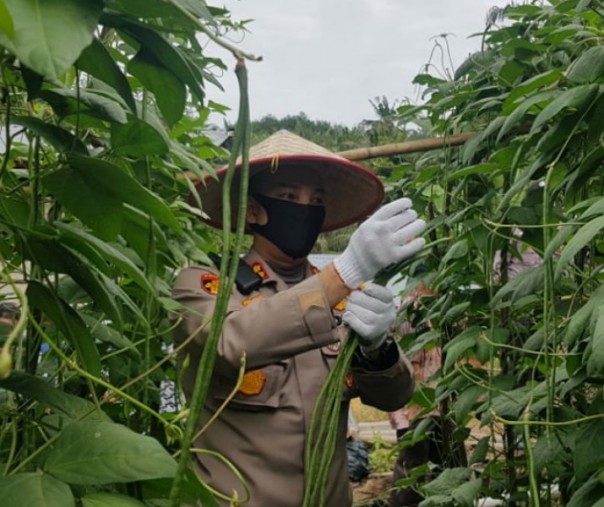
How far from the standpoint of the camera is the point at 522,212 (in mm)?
1516

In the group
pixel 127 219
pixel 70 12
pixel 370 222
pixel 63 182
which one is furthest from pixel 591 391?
pixel 70 12

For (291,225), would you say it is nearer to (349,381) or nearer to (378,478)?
(349,381)

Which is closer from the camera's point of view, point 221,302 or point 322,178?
point 221,302

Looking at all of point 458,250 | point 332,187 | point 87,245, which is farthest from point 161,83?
point 332,187

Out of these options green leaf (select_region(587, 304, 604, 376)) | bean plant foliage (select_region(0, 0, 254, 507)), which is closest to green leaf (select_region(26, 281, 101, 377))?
bean plant foliage (select_region(0, 0, 254, 507))

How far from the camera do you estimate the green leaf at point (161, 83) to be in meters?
0.63

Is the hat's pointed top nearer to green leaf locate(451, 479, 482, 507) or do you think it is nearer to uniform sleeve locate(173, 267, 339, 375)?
uniform sleeve locate(173, 267, 339, 375)

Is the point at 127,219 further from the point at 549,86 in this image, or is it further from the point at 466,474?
the point at 466,474

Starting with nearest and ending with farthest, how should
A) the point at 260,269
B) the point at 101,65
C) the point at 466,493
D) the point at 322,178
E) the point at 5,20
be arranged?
the point at 5,20 < the point at 101,65 < the point at 466,493 < the point at 260,269 < the point at 322,178

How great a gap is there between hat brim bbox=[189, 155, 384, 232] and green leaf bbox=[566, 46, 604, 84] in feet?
2.44

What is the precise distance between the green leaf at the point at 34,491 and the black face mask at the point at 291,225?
4.19 feet

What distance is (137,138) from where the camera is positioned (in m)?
0.77

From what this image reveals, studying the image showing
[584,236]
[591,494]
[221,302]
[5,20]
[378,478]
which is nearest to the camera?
[5,20]

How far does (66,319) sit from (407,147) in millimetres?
1125
